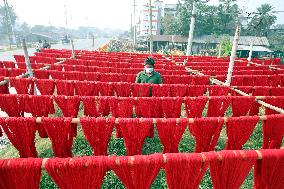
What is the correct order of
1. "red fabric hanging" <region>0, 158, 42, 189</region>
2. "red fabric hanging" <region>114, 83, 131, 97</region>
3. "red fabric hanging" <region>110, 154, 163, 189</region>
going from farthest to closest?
"red fabric hanging" <region>114, 83, 131, 97</region>, "red fabric hanging" <region>110, 154, 163, 189</region>, "red fabric hanging" <region>0, 158, 42, 189</region>

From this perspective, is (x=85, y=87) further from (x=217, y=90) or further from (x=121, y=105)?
(x=217, y=90)

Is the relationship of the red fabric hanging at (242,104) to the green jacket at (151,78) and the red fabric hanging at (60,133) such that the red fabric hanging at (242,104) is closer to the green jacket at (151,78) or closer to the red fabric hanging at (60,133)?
the green jacket at (151,78)

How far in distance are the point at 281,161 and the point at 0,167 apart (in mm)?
3625

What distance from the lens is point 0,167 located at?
9.16ft

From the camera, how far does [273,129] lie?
5.07 metres

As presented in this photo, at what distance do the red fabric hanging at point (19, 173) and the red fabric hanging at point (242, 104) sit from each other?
16.9 ft

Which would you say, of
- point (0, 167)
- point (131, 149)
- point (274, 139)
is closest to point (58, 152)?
point (131, 149)

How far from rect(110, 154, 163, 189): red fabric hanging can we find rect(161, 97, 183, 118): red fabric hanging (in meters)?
3.00

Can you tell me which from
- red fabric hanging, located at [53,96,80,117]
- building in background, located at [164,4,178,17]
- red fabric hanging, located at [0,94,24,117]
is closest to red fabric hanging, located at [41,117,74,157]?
red fabric hanging, located at [53,96,80,117]

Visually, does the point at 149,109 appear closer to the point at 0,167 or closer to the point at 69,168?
the point at 69,168

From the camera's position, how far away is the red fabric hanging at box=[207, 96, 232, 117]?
623cm

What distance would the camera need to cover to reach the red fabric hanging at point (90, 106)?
592 centimetres

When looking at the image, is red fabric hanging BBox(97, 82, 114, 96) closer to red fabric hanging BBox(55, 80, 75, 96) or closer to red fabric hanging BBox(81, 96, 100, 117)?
red fabric hanging BBox(55, 80, 75, 96)

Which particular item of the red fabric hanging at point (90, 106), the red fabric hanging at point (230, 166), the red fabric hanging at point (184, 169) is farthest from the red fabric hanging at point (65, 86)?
the red fabric hanging at point (230, 166)
